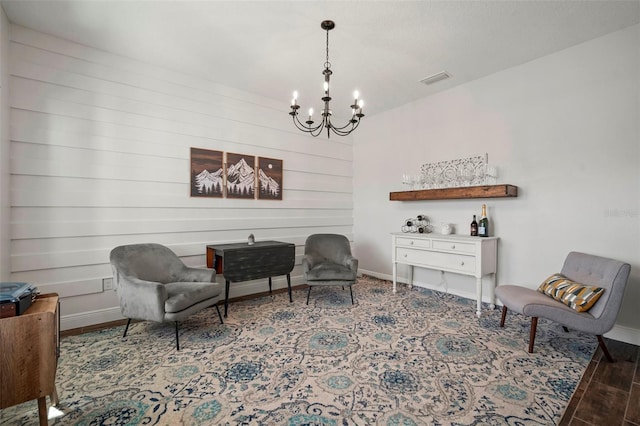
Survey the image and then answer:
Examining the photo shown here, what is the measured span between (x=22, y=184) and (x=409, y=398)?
3550 mm

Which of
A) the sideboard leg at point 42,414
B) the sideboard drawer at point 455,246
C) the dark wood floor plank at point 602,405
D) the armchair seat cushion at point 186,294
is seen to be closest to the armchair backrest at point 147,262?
the armchair seat cushion at point 186,294

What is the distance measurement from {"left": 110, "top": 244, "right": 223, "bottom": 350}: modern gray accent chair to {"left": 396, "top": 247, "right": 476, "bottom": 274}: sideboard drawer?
245cm

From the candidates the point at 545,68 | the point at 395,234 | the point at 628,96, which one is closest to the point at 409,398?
the point at 395,234

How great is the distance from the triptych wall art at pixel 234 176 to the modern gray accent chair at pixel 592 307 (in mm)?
3062

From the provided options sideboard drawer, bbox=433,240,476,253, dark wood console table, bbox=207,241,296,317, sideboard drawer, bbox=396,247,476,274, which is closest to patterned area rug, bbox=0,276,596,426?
dark wood console table, bbox=207,241,296,317

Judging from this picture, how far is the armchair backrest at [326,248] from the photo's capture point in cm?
418

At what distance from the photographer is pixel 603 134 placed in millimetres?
2785

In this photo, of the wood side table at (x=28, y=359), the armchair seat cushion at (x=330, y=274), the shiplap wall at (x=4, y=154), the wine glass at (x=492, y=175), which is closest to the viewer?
the wood side table at (x=28, y=359)

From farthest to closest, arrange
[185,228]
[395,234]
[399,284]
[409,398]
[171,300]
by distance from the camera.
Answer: [399,284] → [395,234] → [185,228] → [171,300] → [409,398]

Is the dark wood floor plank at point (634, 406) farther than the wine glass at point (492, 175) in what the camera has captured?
No

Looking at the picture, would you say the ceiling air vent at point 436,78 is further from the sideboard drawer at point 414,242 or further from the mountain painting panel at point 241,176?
the mountain painting panel at point 241,176

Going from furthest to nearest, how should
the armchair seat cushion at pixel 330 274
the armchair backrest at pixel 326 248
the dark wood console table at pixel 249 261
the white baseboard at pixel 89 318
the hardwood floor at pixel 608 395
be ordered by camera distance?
the armchair backrest at pixel 326 248 < the armchair seat cushion at pixel 330 274 < the dark wood console table at pixel 249 261 < the white baseboard at pixel 89 318 < the hardwood floor at pixel 608 395

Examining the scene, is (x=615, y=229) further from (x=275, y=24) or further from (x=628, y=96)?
(x=275, y=24)

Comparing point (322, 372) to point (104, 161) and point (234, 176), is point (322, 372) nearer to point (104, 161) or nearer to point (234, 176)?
point (234, 176)
